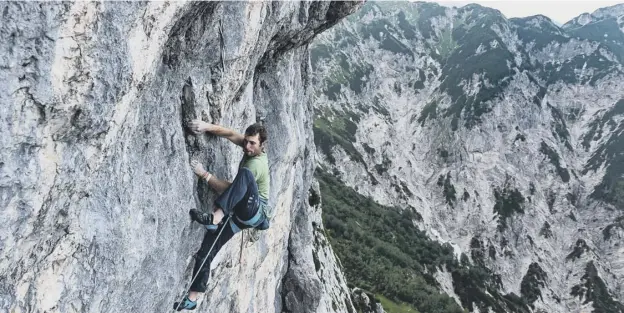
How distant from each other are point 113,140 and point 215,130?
391cm

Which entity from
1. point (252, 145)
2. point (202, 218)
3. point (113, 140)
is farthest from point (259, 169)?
point (113, 140)

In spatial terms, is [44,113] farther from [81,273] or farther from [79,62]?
[81,273]

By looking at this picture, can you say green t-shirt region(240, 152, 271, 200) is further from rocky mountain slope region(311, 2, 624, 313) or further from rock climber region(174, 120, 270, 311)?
rocky mountain slope region(311, 2, 624, 313)

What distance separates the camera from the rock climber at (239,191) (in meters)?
11.4

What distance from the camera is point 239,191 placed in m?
11.3

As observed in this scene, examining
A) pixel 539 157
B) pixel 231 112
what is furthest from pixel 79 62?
pixel 539 157

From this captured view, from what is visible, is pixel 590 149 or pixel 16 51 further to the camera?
pixel 590 149

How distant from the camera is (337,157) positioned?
471ft

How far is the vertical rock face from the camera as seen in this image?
6586 mm

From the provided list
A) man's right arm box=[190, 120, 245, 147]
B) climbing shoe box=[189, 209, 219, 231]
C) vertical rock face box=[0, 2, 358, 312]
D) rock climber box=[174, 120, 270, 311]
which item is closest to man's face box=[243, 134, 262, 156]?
rock climber box=[174, 120, 270, 311]

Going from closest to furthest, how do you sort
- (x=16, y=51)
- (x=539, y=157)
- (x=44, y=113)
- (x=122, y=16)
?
(x=16, y=51), (x=44, y=113), (x=122, y=16), (x=539, y=157)

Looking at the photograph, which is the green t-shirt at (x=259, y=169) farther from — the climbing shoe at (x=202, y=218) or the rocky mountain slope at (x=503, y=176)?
the rocky mountain slope at (x=503, y=176)

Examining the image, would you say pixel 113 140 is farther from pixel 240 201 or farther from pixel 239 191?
pixel 240 201

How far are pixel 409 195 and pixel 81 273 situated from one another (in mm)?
138037
